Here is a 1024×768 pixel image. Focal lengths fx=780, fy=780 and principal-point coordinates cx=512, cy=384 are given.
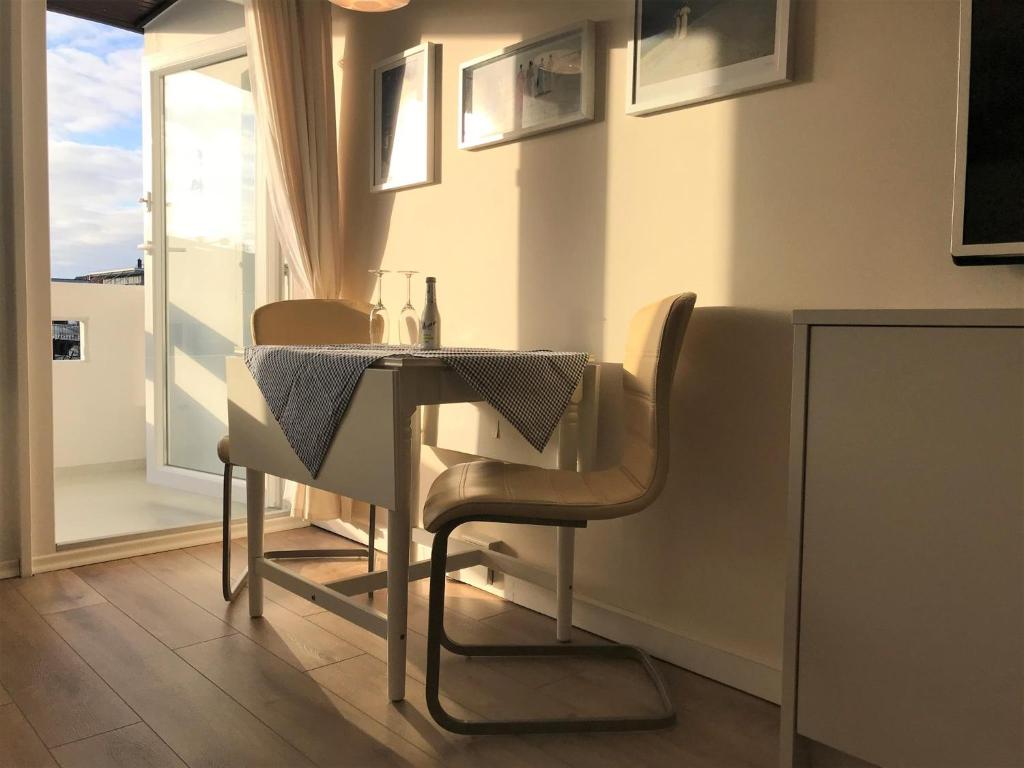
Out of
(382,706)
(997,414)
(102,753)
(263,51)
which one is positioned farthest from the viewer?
(263,51)

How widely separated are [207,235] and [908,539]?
2802 mm

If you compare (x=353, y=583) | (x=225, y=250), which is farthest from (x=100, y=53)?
(x=353, y=583)

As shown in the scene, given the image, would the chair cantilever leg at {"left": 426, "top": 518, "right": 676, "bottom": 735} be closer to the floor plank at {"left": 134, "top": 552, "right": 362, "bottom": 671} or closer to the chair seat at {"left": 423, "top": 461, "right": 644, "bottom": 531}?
the chair seat at {"left": 423, "top": 461, "right": 644, "bottom": 531}

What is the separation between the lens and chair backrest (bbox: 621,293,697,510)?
1615 millimetres

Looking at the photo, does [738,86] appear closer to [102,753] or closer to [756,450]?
[756,450]

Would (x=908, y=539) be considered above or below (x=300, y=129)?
below

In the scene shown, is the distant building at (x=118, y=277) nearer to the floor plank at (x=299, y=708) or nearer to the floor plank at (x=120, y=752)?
the floor plank at (x=299, y=708)

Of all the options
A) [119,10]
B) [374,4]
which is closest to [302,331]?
[374,4]

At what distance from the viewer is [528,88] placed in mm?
2205

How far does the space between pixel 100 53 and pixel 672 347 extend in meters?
3.13

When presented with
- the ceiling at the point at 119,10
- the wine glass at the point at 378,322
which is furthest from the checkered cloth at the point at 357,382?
the ceiling at the point at 119,10

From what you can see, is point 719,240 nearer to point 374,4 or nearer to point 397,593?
point 397,593

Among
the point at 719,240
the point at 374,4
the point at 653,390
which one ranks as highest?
the point at 374,4

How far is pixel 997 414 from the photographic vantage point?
3.41 feet
